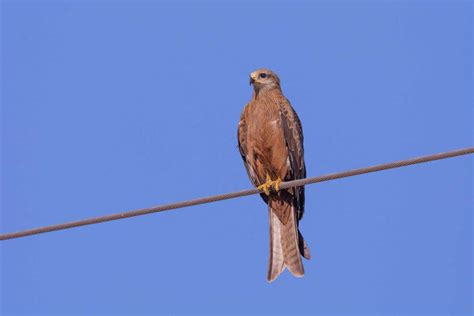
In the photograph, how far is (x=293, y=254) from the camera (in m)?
8.67

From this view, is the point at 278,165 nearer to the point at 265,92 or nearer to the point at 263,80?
the point at 265,92

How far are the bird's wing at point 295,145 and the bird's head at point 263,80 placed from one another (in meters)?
0.46

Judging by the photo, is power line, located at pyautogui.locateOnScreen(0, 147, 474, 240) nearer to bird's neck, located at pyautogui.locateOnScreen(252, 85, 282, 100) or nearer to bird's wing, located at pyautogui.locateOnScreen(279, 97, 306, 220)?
bird's wing, located at pyautogui.locateOnScreen(279, 97, 306, 220)

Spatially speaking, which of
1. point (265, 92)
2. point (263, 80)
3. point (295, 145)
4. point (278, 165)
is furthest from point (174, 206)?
point (263, 80)

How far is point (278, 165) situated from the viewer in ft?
28.9

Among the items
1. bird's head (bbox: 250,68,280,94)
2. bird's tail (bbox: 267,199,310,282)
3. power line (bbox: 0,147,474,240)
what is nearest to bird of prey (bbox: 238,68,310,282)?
bird's tail (bbox: 267,199,310,282)

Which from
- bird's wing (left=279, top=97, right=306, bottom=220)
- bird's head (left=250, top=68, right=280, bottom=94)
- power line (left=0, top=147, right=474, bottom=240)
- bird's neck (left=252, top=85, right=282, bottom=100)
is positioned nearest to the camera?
power line (left=0, top=147, right=474, bottom=240)

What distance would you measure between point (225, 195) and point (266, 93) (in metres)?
3.08

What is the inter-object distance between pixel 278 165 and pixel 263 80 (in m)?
1.10

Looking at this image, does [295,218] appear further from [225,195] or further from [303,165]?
[225,195]

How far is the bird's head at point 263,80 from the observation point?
30.7ft

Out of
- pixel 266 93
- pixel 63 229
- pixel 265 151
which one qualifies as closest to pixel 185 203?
pixel 63 229

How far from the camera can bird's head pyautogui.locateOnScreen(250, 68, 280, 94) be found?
9.35m

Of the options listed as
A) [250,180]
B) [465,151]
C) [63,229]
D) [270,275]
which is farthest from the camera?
[250,180]
